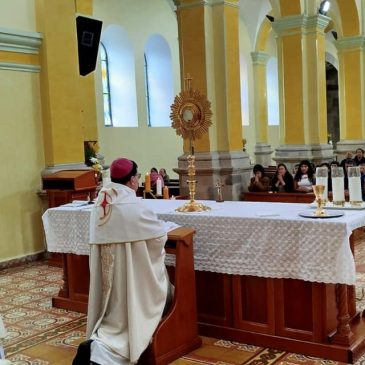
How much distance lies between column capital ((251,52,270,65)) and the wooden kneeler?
16084mm

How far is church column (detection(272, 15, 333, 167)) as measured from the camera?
40.3 feet

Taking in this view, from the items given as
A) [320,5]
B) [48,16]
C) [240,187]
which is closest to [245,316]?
[240,187]

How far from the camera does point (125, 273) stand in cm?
411

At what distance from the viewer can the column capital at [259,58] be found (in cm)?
1980

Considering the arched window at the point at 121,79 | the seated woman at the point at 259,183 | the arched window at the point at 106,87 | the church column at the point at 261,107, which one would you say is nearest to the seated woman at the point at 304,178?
the seated woman at the point at 259,183

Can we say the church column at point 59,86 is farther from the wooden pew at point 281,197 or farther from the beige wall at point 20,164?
the wooden pew at point 281,197

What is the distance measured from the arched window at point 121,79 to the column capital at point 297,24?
480 centimetres

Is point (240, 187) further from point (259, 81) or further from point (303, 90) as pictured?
point (259, 81)

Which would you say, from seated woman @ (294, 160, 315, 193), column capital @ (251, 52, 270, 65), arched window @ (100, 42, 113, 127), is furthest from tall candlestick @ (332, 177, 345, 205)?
column capital @ (251, 52, 270, 65)

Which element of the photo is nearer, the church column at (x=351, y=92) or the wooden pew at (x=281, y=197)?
the wooden pew at (x=281, y=197)

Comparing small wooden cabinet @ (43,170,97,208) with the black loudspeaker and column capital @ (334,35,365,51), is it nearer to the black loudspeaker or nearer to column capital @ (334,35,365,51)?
the black loudspeaker

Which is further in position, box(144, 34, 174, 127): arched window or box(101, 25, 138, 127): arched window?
box(144, 34, 174, 127): arched window

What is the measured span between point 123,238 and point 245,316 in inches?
52.0

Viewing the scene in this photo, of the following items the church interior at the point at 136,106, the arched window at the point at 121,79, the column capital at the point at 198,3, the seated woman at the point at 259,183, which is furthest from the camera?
the arched window at the point at 121,79
